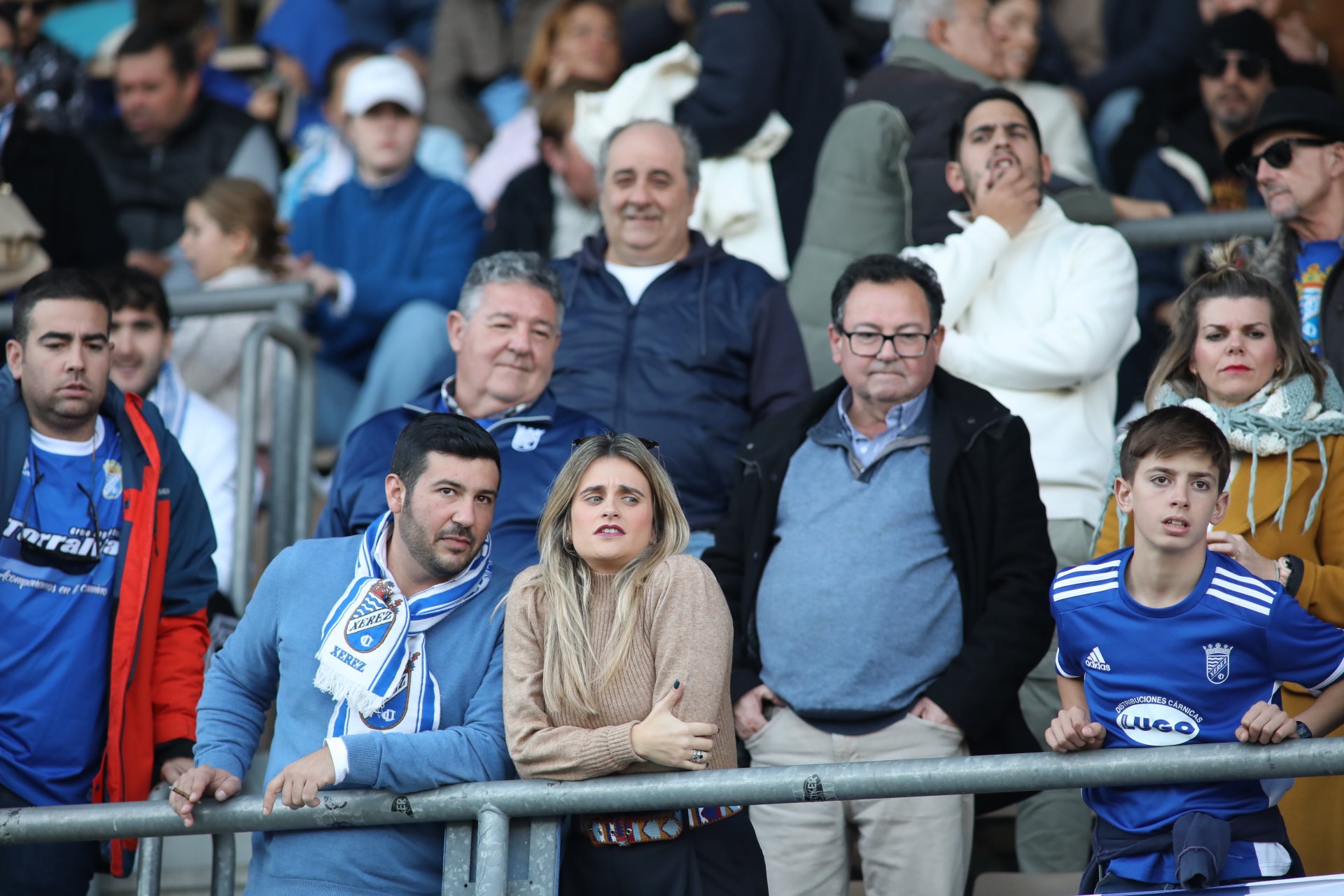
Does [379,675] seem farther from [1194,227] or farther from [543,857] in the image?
[1194,227]

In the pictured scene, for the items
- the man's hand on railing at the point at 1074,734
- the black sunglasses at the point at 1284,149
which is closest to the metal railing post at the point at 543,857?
the man's hand on railing at the point at 1074,734

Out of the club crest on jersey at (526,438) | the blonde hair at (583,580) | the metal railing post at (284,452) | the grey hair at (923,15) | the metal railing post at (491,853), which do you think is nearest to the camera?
the metal railing post at (491,853)

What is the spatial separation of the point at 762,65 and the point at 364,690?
340cm

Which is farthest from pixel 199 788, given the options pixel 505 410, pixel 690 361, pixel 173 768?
pixel 690 361

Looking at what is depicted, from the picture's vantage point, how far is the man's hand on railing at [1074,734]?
3.07 m

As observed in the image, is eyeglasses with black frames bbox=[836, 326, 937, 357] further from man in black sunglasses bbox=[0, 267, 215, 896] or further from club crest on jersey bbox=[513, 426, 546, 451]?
man in black sunglasses bbox=[0, 267, 215, 896]

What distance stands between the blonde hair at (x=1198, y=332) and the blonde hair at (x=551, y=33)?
13.2ft

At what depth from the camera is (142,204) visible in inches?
313

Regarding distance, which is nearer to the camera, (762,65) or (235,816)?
(235,816)

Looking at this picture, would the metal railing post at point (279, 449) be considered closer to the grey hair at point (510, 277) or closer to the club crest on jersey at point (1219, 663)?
the grey hair at point (510, 277)

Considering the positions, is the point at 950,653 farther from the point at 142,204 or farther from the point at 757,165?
the point at 142,204

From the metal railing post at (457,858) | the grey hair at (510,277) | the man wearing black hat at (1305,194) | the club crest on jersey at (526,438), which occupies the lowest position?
the metal railing post at (457,858)

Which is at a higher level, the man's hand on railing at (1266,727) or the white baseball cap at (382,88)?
the white baseball cap at (382,88)

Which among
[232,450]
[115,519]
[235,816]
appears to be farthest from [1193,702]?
[232,450]
